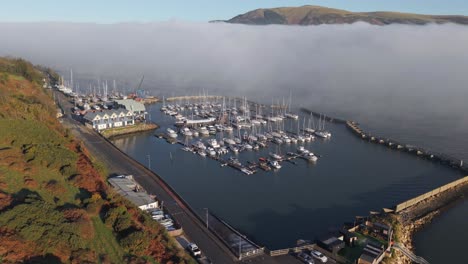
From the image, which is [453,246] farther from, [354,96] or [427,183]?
[354,96]

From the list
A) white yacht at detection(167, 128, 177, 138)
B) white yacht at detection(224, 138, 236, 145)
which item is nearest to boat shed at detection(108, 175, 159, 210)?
white yacht at detection(224, 138, 236, 145)

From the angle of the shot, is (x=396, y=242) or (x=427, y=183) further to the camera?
(x=427, y=183)

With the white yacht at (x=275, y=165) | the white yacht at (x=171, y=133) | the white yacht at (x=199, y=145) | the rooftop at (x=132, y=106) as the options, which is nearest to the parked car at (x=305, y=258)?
the white yacht at (x=275, y=165)

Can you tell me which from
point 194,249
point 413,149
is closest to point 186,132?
point 413,149

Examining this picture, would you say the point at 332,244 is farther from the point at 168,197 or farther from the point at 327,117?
the point at 327,117

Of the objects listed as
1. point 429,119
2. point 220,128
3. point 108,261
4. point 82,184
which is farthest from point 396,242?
point 429,119

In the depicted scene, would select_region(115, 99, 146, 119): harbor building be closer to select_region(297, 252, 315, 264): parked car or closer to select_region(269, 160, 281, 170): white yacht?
select_region(269, 160, 281, 170): white yacht
